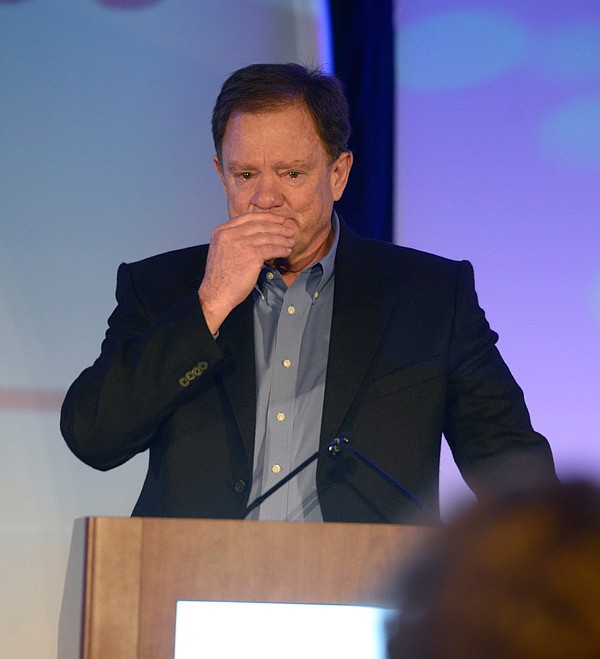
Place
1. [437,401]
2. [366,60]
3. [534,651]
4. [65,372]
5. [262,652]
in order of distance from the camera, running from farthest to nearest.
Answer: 1. [366,60]
2. [65,372]
3. [437,401]
4. [262,652]
5. [534,651]

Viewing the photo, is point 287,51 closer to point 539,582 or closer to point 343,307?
point 343,307

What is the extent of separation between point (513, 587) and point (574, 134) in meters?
2.59

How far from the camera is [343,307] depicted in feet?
6.61

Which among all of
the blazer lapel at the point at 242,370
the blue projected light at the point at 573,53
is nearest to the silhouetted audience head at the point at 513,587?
the blazer lapel at the point at 242,370

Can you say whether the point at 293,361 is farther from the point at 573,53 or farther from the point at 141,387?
the point at 573,53

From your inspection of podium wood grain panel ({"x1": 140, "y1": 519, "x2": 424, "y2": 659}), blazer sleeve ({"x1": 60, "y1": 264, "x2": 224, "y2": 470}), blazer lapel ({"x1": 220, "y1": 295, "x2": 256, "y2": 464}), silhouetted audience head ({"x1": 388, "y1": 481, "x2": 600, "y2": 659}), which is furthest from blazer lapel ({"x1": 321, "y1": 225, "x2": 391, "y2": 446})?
silhouetted audience head ({"x1": 388, "y1": 481, "x2": 600, "y2": 659})

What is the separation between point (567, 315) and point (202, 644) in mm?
1940

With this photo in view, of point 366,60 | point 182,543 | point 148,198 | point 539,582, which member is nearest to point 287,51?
point 366,60

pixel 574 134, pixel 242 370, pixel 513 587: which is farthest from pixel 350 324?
pixel 513 587

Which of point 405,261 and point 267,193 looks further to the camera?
point 405,261

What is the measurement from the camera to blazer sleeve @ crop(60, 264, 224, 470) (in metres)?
1.65

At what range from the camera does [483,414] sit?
1.95 meters

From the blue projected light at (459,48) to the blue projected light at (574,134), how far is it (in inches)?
7.8

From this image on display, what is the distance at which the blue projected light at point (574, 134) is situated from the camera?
284cm
